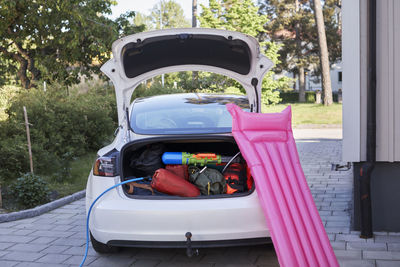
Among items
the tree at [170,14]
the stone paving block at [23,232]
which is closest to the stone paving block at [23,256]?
the stone paving block at [23,232]

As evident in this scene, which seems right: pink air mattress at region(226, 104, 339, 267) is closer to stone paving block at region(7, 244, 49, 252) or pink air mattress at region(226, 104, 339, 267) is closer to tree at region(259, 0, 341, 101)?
stone paving block at region(7, 244, 49, 252)

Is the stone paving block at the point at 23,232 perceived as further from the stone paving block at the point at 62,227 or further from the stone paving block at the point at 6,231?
the stone paving block at the point at 62,227

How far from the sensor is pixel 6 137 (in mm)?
9406

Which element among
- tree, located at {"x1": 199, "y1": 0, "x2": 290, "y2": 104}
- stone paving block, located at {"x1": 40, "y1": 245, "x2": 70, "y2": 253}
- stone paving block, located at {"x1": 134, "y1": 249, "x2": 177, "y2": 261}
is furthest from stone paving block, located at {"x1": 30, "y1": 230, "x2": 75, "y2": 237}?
tree, located at {"x1": 199, "y1": 0, "x2": 290, "y2": 104}

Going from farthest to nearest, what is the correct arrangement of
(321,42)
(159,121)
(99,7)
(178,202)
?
(321,42) → (99,7) → (159,121) → (178,202)

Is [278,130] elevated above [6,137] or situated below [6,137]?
above

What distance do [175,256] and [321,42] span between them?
24245 millimetres

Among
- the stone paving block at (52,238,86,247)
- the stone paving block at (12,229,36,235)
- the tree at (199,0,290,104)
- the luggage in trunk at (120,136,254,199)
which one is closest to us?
the luggage in trunk at (120,136,254,199)

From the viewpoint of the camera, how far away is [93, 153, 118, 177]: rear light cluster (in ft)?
13.6

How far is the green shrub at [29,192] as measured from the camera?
6551 mm

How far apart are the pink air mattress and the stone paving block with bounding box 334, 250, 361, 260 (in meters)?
0.56

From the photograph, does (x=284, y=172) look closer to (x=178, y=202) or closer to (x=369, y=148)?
(x=178, y=202)

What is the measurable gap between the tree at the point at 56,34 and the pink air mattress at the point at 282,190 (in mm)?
8521

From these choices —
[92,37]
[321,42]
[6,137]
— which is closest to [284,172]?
[6,137]
